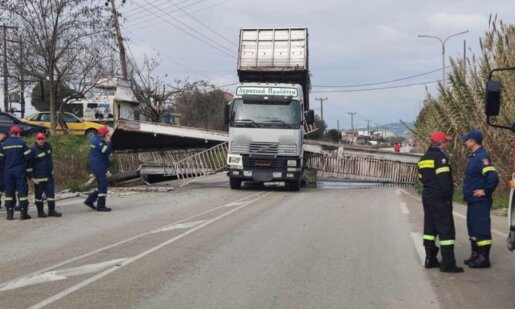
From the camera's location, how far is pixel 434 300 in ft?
18.7

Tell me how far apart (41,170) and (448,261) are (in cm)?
856

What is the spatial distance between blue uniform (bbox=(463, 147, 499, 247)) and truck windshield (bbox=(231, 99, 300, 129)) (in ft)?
37.9

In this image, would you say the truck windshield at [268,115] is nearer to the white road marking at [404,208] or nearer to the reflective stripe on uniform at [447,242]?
the white road marking at [404,208]

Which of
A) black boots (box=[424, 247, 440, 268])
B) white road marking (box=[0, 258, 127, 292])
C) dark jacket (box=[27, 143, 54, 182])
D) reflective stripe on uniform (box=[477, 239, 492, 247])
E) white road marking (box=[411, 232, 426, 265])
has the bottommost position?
white road marking (box=[0, 258, 127, 292])

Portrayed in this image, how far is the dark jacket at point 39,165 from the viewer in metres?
11.8

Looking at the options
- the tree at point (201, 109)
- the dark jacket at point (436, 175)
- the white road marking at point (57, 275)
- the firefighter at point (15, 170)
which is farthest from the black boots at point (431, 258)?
the tree at point (201, 109)

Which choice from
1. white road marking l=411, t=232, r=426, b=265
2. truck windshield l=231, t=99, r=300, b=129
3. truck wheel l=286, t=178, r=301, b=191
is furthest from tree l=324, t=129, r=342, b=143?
white road marking l=411, t=232, r=426, b=265

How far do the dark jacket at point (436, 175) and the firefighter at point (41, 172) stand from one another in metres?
8.13

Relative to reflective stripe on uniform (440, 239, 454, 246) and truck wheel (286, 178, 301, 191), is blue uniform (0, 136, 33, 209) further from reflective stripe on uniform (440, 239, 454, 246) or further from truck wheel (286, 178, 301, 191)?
truck wheel (286, 178, 301, 191)

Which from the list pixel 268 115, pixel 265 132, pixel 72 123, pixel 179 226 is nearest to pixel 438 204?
pixel 179 226

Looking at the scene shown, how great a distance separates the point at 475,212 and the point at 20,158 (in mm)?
8857

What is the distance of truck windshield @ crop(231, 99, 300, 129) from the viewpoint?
18641 millimetres

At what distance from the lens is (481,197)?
7.15 m

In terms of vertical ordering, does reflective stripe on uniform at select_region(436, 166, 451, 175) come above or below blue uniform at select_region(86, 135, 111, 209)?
above
